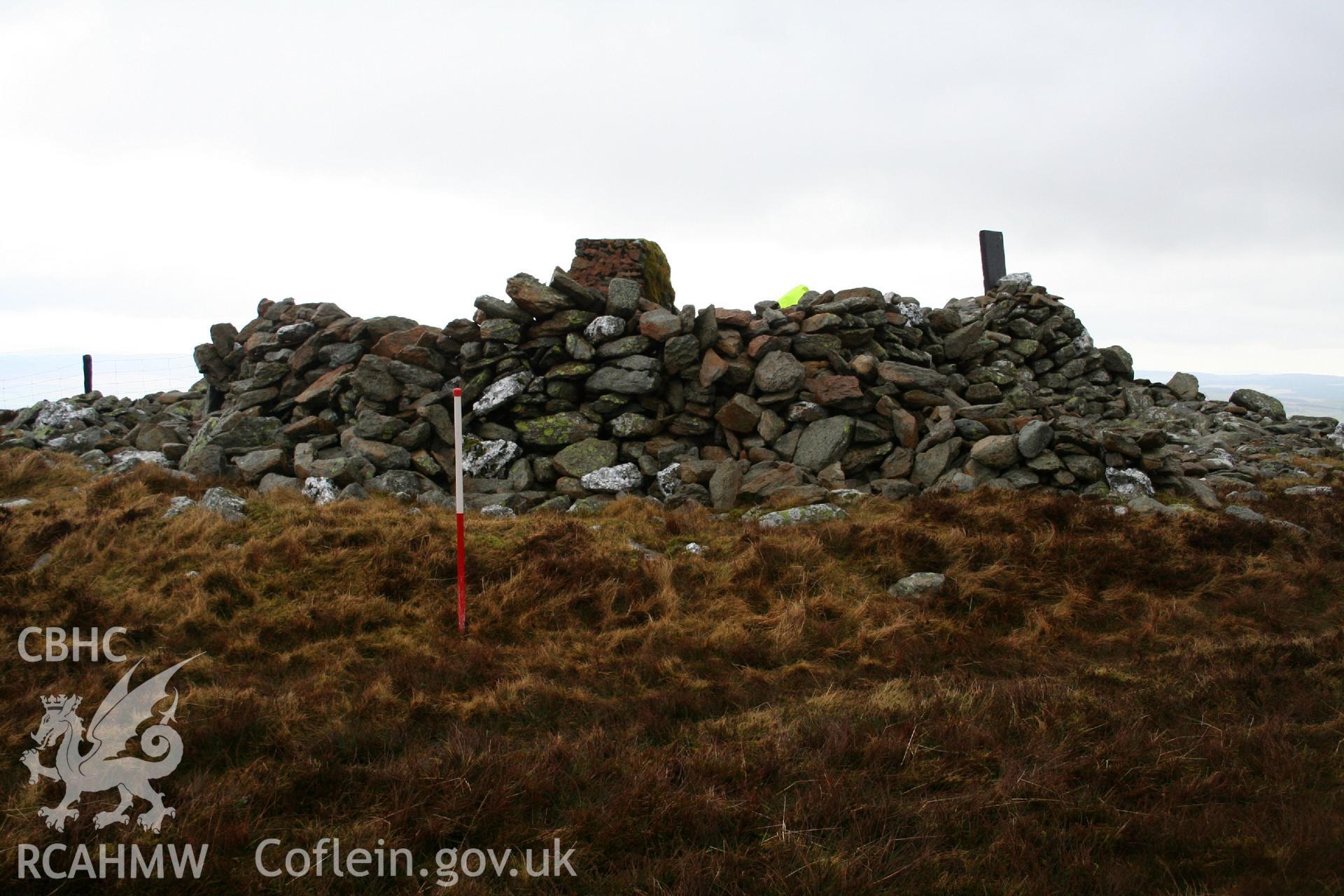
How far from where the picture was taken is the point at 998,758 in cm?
523

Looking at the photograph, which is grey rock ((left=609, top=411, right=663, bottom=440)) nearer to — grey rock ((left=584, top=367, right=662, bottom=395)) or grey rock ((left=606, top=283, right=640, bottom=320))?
grey rock ((left=584, top=367, right=662, bottom=395))

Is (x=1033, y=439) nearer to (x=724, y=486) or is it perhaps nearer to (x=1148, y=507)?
(x=1148, y=507)

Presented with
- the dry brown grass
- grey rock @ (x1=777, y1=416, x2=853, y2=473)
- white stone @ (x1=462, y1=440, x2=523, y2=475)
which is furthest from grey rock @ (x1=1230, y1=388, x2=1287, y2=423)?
white stone @ (x1=462, y1=440, x2=523, y2=475)

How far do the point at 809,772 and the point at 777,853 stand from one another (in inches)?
36.0

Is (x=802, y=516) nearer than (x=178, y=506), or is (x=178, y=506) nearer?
(x=178, y=506)

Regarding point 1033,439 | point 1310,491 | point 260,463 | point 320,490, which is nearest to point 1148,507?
point 1033,439

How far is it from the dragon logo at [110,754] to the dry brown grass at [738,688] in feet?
0.35

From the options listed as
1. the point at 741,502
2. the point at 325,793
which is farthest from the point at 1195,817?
the point at 741,502

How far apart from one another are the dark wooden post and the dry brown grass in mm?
11884

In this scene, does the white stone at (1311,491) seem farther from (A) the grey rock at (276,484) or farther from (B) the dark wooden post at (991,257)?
(A) the grey rock at (276,484)

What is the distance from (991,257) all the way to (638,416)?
534 inches

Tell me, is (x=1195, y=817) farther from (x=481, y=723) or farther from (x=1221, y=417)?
(x=1221, y=417)

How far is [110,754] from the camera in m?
4.98

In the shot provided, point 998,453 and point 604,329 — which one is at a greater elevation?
point 604,329
